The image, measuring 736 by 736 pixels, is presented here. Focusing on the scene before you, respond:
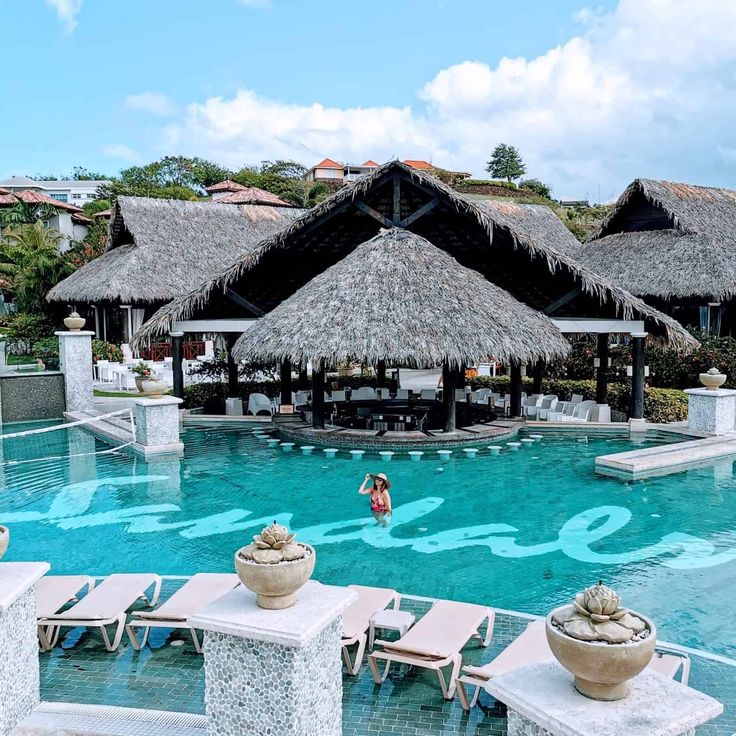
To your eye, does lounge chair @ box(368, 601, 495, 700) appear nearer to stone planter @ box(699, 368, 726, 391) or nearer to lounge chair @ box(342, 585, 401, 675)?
lounge chair @ box(342, 585, 401, 675)

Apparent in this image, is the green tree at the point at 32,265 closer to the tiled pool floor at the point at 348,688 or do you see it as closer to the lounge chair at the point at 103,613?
the lounge chair at the point at 103,613

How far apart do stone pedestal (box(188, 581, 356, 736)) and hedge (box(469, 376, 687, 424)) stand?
14.5 m

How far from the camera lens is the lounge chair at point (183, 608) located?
6.21 m

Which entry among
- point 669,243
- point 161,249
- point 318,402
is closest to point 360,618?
point 318,402

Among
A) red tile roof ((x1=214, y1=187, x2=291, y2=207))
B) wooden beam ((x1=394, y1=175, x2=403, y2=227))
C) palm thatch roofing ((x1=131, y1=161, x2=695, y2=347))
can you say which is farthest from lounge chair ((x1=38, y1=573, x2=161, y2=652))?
red tile roof ((x1=214, y1=187, x2=291, y2=207))

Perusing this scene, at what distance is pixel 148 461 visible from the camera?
1392 cm

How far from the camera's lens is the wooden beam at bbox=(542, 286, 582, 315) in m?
16.1

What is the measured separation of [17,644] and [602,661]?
12.2 feet

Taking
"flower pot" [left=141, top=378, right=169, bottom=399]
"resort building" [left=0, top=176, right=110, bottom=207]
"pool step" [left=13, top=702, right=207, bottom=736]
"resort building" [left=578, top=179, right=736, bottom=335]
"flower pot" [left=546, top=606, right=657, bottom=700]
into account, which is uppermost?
"resort building" [left=0, top=176, right=110, bottom=207]

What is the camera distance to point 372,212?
16.1m

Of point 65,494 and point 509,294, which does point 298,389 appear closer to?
point 509,294

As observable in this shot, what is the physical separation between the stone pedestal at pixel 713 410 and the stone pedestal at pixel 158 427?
35.4 ft

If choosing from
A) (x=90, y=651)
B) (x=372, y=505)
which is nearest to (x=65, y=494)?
(x=372, y=505)

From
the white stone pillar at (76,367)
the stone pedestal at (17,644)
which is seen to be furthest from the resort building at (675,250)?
the stone pedestal at (17,644)
